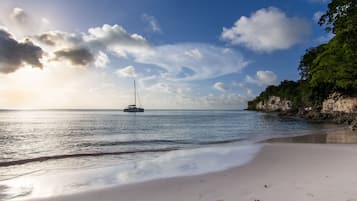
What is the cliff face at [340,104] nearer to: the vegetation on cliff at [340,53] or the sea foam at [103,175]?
the vegetation on cliff at [340,53]

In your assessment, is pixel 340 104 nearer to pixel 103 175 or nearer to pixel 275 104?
→ pixel 103 175

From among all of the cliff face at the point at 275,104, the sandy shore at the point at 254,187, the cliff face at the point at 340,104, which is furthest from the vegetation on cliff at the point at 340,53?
the cliff face at the point at 275,104

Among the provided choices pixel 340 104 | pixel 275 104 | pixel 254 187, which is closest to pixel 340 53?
pixel 254 187

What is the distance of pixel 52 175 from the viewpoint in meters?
10.1

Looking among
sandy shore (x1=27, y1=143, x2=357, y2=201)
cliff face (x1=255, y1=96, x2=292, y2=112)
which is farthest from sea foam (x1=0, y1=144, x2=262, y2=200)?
cliff face (x1=255, y1=96, x2=292, y2=112)

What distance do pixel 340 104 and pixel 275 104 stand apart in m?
81.1

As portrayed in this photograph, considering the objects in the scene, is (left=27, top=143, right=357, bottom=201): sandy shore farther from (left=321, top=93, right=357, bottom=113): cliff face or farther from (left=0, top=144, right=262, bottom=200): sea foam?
(left=321, top=93, right=357, bottom=113): cliff face

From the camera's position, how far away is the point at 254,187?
702cm

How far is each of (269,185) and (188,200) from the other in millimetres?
2382

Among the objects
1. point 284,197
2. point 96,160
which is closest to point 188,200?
point 284,197

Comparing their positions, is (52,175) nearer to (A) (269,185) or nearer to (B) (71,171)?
(B) (71,171)

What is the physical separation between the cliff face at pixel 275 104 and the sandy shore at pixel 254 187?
10946 centimetres

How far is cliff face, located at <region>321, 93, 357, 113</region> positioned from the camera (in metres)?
49.2

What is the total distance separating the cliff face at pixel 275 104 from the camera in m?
116
